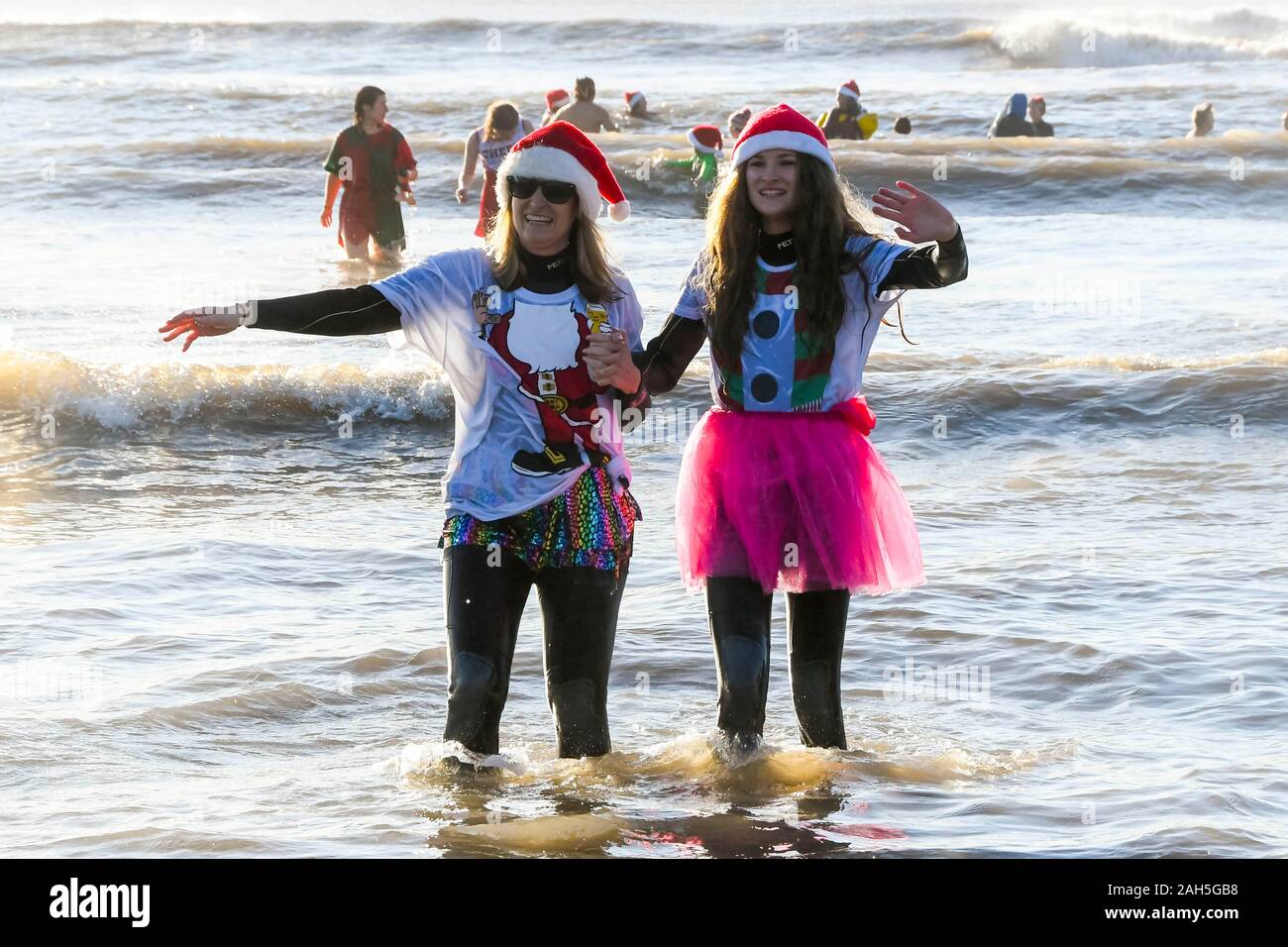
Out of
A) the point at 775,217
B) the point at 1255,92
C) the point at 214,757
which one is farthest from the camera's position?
the point at 1255,92

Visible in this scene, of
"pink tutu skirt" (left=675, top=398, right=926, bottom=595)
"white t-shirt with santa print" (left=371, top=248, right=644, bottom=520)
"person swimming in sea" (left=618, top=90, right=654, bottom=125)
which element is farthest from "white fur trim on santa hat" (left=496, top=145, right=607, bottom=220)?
"person swimming in sea" (left=618, top=90, right=654, bottom=125)

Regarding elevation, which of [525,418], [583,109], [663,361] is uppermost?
[583,109]

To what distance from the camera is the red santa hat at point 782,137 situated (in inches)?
189

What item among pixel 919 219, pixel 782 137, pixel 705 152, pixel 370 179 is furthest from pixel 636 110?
pixel 919 219

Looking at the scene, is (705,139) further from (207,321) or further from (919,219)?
(207,321)

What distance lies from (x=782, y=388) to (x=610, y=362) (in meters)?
0.58

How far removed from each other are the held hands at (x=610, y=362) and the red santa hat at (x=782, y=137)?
73 cm

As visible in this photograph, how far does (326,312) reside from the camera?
4.49 metres

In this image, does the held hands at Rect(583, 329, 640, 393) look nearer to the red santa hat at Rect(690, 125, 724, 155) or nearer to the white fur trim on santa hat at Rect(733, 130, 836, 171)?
the white fur trim on santa hat at Rect(733, 130, 836, 171)

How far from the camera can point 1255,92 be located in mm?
32438
